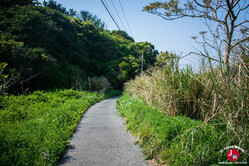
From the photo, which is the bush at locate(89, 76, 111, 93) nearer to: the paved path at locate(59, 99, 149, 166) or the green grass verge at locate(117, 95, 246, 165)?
the paved path at locate(59, 99, 149, 166)

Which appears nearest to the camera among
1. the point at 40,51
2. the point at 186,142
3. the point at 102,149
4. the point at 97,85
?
the point at 186,142

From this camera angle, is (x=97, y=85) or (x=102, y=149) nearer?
(x=102, y=149)

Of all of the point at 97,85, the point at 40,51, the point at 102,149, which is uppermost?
the point at 40,51

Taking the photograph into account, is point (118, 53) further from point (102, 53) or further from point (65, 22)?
point (65, 22)

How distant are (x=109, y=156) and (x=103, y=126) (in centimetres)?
242

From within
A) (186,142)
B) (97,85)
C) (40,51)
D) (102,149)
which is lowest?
(102,149)

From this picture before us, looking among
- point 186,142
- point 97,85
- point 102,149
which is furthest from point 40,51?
point 186,142

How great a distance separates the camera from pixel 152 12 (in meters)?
5.46

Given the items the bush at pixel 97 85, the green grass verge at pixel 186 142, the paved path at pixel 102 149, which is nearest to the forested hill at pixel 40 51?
the bush at pixel 97 85

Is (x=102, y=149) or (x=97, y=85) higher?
(x=97, y=85)

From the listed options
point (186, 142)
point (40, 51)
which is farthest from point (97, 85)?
point (186, 142)

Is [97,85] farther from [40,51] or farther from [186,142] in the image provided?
[186,142]

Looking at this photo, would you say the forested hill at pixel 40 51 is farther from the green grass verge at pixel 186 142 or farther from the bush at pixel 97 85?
the green grass verge at pixel 186 142

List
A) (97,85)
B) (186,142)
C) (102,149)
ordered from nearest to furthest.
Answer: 1. (186,142)
2. (102,149)
3. (97,85)
